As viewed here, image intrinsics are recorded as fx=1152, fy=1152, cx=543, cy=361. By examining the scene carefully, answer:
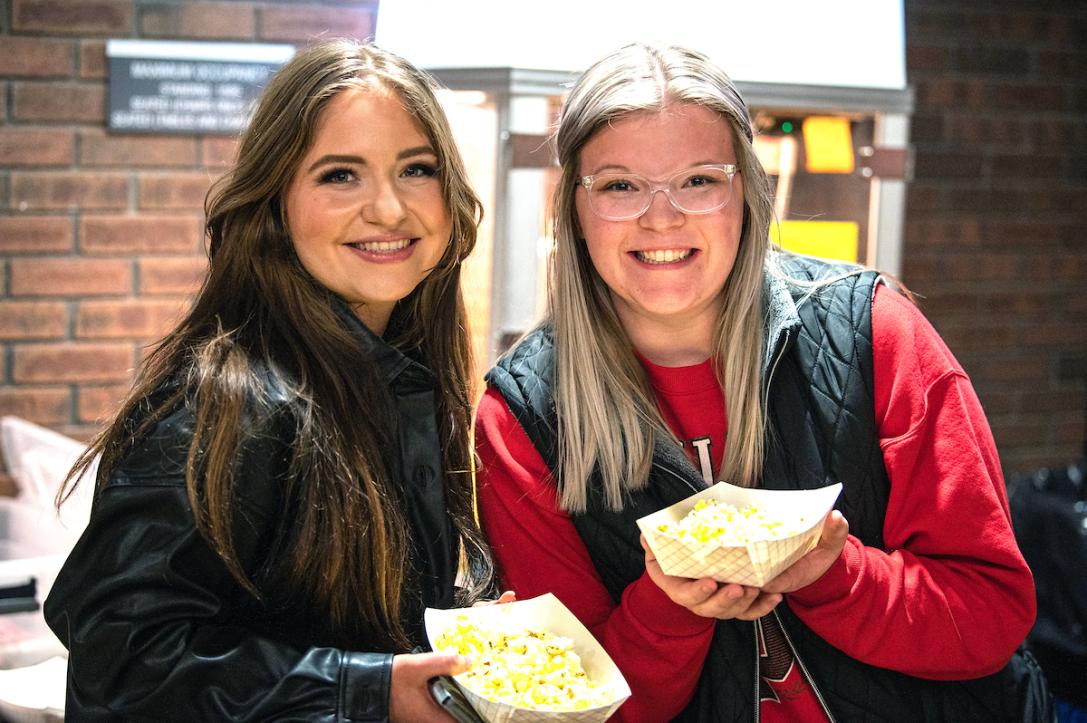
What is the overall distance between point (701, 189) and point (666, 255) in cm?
11

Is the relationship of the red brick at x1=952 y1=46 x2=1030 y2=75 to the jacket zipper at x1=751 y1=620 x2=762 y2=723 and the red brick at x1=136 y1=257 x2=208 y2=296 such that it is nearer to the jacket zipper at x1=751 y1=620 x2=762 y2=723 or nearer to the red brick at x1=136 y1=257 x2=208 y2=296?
the red brick at x1=136 y1=257 x2=208 y2=296

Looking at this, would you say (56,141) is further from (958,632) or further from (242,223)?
(958,632)

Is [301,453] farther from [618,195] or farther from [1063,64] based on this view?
[1063,64]

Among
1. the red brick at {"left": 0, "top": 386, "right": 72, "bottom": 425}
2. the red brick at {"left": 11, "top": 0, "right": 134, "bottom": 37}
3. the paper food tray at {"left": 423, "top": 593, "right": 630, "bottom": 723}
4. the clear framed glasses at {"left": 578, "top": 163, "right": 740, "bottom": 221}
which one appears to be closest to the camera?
the paper food tray at {"left": 423, "top": 593, "right": 630, "bottom": 723}

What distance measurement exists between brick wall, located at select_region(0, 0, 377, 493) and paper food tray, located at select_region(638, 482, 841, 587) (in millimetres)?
1939

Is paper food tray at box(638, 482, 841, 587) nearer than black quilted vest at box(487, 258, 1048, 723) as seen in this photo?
Yes

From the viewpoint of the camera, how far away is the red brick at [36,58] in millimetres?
3031

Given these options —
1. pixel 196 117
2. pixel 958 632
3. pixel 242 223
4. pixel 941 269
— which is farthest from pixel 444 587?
pixel 941 269

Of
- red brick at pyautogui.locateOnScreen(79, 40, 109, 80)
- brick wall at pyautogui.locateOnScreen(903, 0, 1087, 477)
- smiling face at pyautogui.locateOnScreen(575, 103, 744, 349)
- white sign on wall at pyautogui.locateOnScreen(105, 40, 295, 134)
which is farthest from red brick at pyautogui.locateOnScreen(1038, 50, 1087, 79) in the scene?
red brick at pyautogui.locateOnScreen(79, 40, 109, 80)

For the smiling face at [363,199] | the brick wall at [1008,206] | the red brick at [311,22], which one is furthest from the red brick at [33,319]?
the brick wall at [1008,206]

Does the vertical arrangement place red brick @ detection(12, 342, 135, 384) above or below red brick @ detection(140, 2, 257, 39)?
below

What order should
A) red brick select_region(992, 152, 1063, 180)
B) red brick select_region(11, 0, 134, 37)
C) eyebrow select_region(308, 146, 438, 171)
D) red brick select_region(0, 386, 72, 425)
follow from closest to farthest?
1. eyebrow select_region(308, 146, 438, 171)
2. red brick select_region(11, 0, 134, 37)
3. red brick select_region(0, 386, 72, 425)
4. red brick select_region(992, 152, 1063, 180)

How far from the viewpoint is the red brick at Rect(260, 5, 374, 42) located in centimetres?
321

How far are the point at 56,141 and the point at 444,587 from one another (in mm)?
1994
